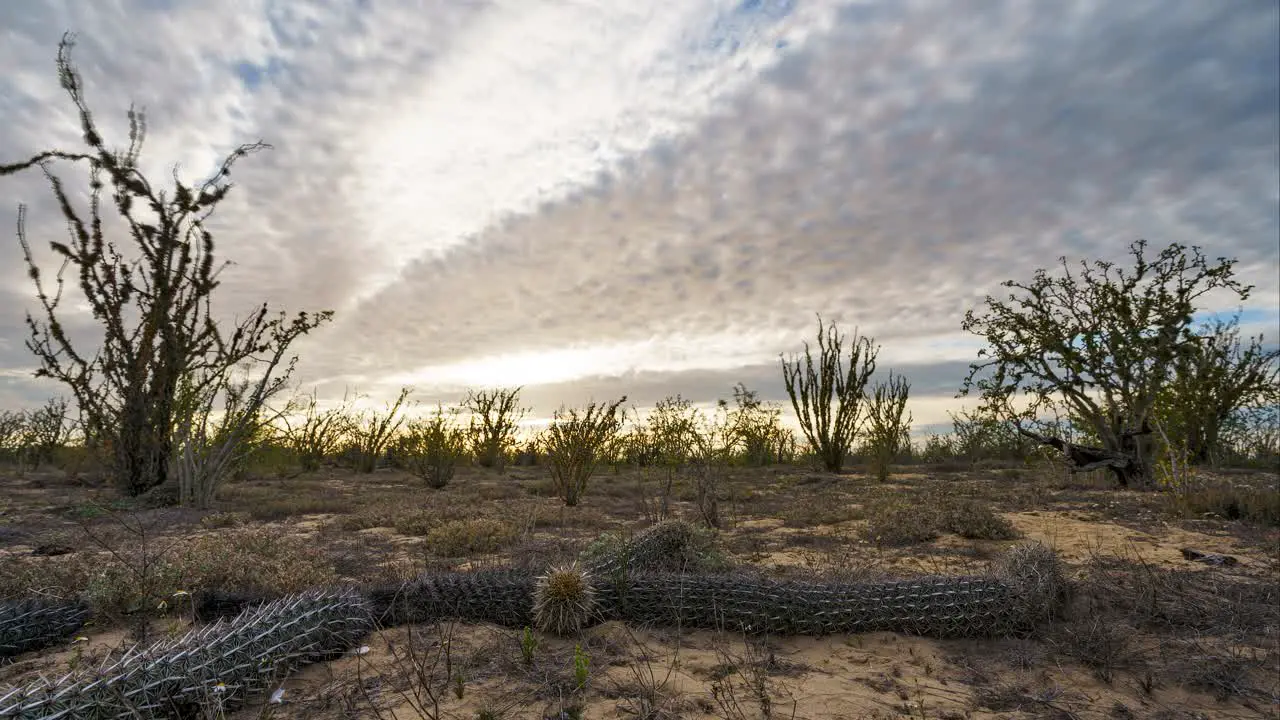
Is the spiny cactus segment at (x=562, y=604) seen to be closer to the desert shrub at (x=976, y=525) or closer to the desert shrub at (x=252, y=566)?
the desert shrub at (x=252, y=566)

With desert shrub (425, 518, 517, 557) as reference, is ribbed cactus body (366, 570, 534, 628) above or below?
below

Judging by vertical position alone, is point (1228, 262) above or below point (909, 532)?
above

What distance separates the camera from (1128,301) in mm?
12258

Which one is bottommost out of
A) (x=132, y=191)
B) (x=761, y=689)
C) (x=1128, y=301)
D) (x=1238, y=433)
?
(x=761, y=689)

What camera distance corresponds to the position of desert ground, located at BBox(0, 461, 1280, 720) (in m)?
3.26

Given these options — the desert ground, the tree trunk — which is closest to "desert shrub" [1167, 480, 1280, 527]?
the desert ground

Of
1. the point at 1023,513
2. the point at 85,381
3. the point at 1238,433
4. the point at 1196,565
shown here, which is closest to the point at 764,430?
the point at 1023,513

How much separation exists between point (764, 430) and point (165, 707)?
20836 mm

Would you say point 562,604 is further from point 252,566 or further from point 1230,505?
point 1230,505

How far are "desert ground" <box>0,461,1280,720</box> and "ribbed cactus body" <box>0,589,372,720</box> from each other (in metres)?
0.14

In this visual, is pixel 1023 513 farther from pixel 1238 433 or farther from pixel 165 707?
pixel 1238 433

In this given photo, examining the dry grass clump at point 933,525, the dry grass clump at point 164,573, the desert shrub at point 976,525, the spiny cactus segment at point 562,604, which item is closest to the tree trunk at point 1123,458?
the dry grass clump at point 933,525

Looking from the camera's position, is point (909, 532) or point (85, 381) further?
point (85, 381)

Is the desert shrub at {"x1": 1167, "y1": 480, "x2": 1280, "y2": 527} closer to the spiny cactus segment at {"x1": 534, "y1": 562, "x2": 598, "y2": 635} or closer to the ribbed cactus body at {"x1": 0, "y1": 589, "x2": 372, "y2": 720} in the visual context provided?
the spiny cactus segment at {"x1": 534, "y1": 562, "x2": 598, "y2": 635}
